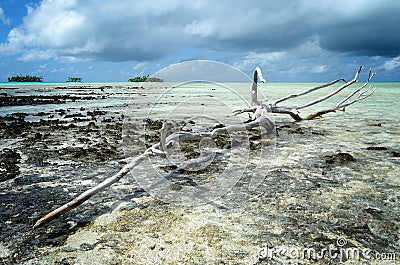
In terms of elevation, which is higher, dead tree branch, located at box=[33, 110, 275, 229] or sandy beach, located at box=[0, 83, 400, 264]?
dead tree branch, located at box=[33, 110, 275, 229]

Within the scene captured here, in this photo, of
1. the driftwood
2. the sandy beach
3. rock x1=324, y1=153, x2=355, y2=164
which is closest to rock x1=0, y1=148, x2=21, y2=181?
the sandy beach

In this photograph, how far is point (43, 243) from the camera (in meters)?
2.89

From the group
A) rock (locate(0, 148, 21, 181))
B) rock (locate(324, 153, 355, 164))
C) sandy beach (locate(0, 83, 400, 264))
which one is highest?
rock (locate(0, 148, 21, 181))

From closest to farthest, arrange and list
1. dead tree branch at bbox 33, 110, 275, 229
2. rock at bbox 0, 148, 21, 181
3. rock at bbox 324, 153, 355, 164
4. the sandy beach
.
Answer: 1. the sandy beach
2. dead tree branch at bbox 33, 110, 275, 229
3. rock at bbox 0, 148, 21, 181
4. rock at bbox 324, 153, 355, 164

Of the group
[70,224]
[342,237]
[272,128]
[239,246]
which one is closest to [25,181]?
[70,224]

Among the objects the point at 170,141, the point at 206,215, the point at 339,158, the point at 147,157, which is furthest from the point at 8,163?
the point at 339,158

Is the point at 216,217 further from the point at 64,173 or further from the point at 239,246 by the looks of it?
the point at 64,173

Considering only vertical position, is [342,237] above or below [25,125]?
below

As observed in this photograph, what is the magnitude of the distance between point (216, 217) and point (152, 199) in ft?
3.28

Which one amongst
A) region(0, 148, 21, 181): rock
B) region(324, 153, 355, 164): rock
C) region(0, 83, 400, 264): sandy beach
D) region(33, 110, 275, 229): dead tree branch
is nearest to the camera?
region(0, 83, 400, 264): sandy beach

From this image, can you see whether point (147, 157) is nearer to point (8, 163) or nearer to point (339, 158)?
point (8, 163)

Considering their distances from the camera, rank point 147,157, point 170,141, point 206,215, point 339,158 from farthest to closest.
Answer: point 339,158
point 170,141
point 147,157
point 206,215

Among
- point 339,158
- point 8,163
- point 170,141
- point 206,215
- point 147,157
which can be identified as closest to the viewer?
point 206,215

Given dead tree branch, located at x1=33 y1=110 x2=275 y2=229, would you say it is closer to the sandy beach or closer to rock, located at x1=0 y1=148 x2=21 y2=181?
the sandy beach
